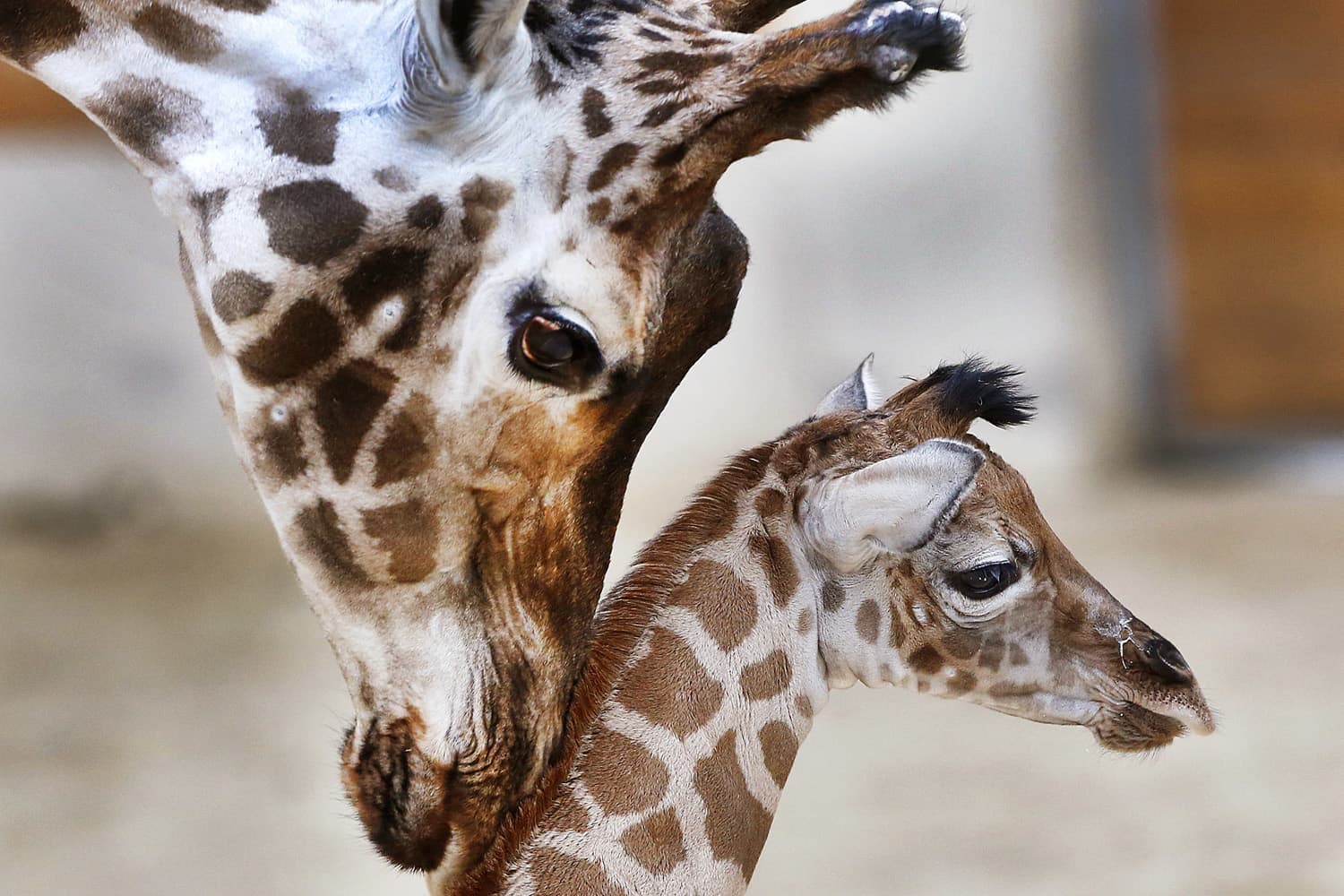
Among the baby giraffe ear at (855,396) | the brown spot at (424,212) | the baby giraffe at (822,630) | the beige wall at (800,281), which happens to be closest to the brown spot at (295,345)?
the brown spot at (424,212)

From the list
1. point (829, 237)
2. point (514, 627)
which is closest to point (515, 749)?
point (514, 627)

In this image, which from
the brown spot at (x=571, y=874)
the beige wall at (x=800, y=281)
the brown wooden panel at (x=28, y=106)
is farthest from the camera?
the beige wall at (x=800, y=281)

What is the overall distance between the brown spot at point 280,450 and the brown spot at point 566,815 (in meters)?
0.38

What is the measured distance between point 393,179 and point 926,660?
71 centimetres

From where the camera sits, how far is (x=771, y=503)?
→ 4.97 feet

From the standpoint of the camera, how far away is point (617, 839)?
134cm

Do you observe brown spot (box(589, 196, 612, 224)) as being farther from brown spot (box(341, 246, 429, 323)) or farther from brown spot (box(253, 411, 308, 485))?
brown spot (box(253, 411, 308, 485))

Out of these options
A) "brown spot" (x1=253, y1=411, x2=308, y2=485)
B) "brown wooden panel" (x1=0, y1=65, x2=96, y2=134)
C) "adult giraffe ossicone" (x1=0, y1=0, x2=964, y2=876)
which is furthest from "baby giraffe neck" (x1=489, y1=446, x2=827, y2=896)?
"brown wooden panel" (x1=0, y1=65, x2=96, y2=134)

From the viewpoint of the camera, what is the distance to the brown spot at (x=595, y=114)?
1184 millimetres

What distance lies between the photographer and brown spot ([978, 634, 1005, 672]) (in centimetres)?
150

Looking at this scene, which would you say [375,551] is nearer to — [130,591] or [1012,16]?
[130,591]

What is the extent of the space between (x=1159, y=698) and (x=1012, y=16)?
4.85m

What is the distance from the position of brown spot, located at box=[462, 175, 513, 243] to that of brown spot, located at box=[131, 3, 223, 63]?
0.26 meters

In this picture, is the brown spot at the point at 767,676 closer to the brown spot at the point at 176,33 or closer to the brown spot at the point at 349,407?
the brown spot at the point at 349,407
